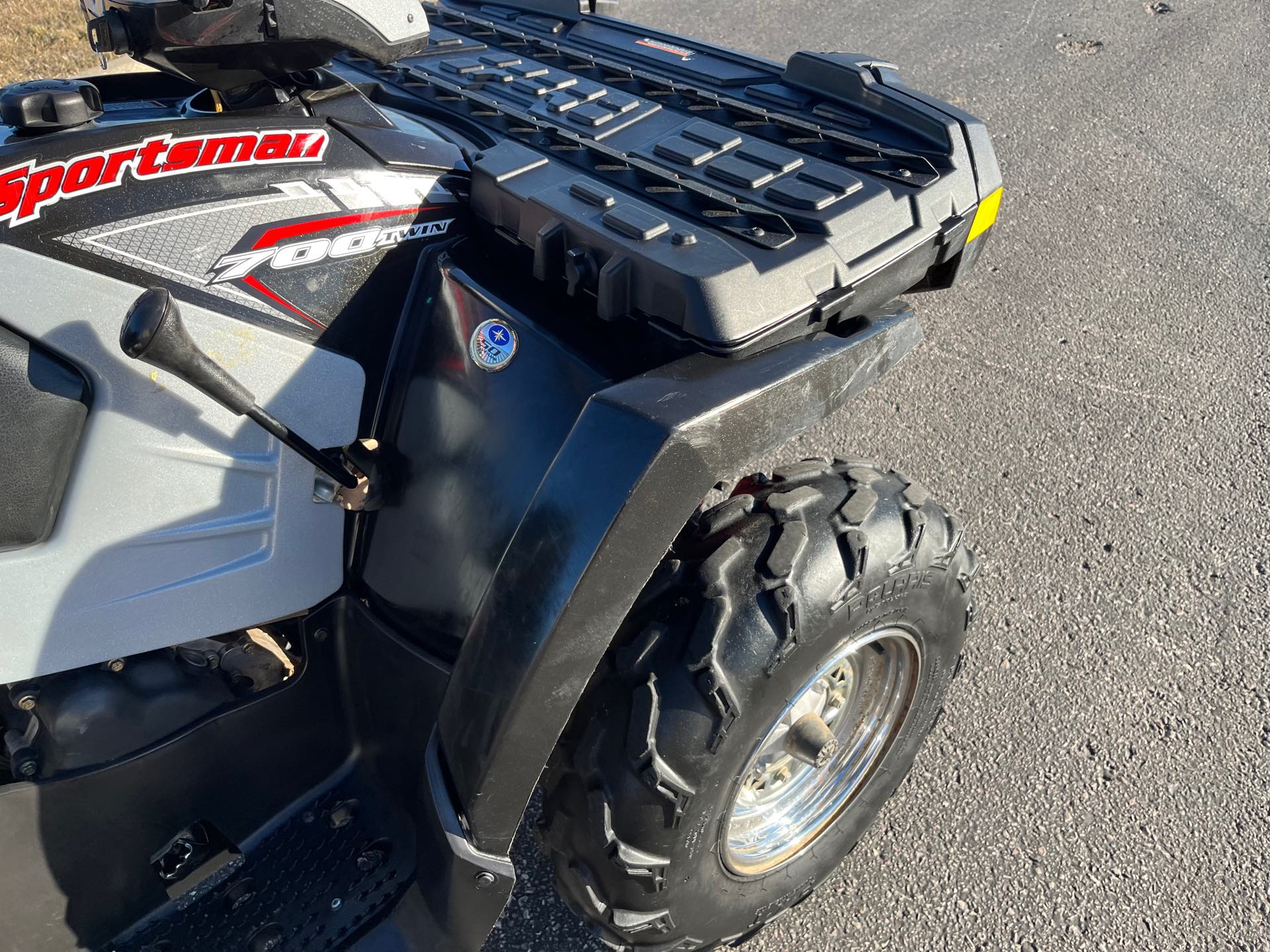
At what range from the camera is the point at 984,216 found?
1938 mm

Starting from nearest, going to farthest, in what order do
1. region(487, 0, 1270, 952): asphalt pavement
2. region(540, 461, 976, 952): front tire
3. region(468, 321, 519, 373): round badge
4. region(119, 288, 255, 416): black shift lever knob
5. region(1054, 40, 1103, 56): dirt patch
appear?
region(119, 288, 255, 416): black shift lever knob → region(540, 461, 976, 952): front tire → region(468, 321, 519, 373): round badge → region(487, 0, 1270, 952): asphalt pavement → region(1054, 40, 1103, 56): dirt patch

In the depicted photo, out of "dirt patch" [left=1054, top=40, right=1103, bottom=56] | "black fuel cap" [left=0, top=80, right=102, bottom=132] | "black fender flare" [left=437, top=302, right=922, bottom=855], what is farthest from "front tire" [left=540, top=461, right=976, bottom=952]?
"dirt patch" [left=1054, top=40, right=1103, bottom=56]

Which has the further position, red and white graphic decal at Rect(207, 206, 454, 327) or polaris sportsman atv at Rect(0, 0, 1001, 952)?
red and white graphic decal at Rect(207, 206, 454, 327)

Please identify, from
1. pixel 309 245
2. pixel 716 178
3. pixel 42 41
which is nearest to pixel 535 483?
pixel 309 245

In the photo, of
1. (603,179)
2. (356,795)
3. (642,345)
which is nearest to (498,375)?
(642,345)

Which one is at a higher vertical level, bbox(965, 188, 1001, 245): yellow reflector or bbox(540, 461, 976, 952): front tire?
bbox(965, 188, 1001, 245): yellow reflector

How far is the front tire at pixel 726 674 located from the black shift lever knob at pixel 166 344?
724mm

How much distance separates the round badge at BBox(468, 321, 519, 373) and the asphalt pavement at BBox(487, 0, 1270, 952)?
1.19 m

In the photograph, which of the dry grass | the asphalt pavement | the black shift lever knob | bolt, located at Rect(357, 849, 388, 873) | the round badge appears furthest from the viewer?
the dry grass

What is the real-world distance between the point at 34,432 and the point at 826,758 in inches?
59.2

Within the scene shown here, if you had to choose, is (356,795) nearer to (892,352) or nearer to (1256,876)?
(892,352)

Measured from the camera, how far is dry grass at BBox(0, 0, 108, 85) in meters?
5.38

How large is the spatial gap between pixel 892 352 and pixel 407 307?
2.84 ft

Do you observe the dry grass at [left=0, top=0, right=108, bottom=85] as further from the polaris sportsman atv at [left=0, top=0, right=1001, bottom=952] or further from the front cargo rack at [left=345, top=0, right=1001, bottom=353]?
the polaris sportsman atv at [left=0, top=0, right=1001, bottom=952]
